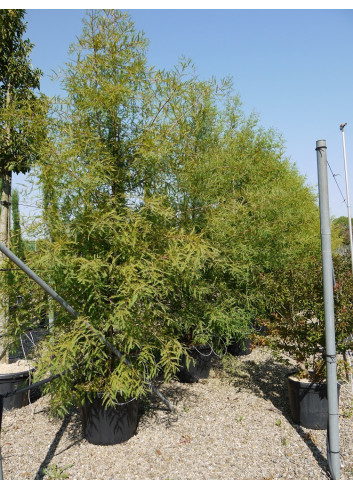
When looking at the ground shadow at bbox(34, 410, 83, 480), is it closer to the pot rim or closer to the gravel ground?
the gravel ground

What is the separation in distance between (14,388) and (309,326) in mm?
3460

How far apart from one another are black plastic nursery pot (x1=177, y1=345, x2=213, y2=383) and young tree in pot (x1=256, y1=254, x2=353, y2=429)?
1.26m

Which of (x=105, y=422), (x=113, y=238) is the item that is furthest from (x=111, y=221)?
(x=105, y=422)

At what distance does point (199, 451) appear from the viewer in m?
3.29

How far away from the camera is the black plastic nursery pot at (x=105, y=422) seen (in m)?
3.40

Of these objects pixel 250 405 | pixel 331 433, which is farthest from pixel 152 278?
pixel 250 405

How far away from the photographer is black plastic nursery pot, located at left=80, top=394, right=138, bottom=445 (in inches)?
134

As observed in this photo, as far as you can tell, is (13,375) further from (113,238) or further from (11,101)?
(11,101)

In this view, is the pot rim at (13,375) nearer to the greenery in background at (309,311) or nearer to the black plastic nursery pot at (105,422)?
the black plastic nursery pot at (105,422)

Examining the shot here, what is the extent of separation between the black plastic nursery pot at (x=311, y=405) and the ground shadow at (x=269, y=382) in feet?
0.38

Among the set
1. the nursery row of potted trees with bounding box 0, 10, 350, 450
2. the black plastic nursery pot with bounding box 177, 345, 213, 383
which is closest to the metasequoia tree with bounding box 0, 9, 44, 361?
the nursery row of potted trees with bounding box 0, 10, 350, 450

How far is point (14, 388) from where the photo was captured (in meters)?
4.52

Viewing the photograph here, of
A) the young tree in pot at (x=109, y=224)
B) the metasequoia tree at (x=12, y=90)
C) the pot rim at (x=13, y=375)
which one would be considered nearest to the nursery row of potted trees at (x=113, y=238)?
the young tree in pot at (x=109, y=224)

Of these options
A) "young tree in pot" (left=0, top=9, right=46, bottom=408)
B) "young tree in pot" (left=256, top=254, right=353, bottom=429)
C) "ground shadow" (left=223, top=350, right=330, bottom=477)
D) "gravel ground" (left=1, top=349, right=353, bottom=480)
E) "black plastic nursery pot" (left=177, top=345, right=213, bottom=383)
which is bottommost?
"gravel ground" (left=1, top=349, right=353, bottom=480)
